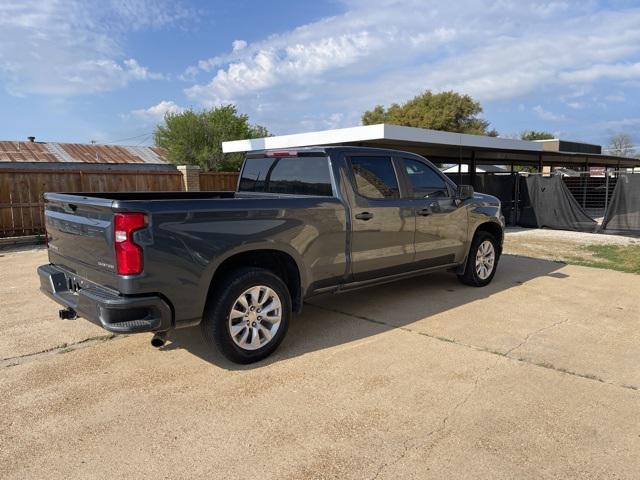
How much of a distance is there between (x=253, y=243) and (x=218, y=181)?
13.7 m

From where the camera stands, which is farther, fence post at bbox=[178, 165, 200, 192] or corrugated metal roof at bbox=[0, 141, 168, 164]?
corrugated metal roof at bbox=[0, 141, 168, 164]

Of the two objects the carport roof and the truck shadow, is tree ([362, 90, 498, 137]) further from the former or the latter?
the truck shadow

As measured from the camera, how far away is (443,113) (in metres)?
46.1

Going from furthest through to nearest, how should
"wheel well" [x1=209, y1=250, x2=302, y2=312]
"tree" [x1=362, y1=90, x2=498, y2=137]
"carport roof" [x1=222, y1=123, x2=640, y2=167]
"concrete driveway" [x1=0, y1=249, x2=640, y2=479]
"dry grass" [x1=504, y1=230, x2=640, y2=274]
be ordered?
"tree" [x1=362, y1=90, x2=498, y2=137] < "carport roof" [x1=222, y1=123, x2=640, y2=167] < "dry grass" [x1=504, y1=230, x2=640, y2=274] < "wheel well" [x1=209, y1=250, x2=302, y2=312] < "concrete driveway" [x1=0, y1=249, x2=640, y2=479]

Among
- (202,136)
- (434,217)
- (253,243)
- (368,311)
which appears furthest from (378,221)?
(202,136)

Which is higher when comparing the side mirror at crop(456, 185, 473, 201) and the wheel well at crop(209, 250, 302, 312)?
the side mirror at crop(456, 185, 473, 201)

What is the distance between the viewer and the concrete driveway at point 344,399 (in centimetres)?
291

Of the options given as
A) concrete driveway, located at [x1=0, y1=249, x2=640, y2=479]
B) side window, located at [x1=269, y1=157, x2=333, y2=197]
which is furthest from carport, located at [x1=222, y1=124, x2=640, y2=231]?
concrete driveway, located at [x1=0, y1=249, x2=640, y2=479]

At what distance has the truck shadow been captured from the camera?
15.6 ft

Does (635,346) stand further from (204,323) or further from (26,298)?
(26,298)

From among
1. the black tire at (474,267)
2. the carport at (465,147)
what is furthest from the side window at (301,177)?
the carport at (465,147)

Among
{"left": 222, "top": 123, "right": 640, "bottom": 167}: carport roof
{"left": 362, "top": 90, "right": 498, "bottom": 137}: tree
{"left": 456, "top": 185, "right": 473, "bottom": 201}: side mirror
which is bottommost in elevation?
{"left": 456, "top": 185, "right": 473, "bottom": 201}: side mirror

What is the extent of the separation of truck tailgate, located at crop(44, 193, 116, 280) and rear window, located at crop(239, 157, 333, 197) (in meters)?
2.17

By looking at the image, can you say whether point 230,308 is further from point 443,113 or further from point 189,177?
point 443,113
